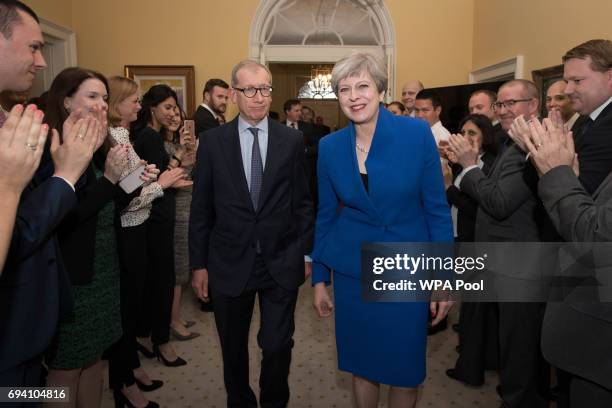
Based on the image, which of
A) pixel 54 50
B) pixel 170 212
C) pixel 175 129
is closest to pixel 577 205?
pixel 170 212

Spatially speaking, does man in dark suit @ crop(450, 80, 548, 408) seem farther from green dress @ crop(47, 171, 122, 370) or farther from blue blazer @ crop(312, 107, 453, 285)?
green dress @ crop(47, 171, 122, 370)

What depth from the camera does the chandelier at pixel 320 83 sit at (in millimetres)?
11582

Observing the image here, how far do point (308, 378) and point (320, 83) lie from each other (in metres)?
9.94

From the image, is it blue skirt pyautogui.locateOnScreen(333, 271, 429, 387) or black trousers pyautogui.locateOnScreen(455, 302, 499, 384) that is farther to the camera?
black trousers pyautogui.locateOnScreen(455, 302, 499, 384)

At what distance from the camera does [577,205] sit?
133cm

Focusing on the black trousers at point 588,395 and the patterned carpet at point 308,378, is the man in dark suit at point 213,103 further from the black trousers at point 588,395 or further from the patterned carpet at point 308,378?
the black trousers at point 588,395

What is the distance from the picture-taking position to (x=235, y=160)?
2.24m

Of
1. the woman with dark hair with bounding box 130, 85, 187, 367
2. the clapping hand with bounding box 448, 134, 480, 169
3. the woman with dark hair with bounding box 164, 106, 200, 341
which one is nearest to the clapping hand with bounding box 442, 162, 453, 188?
the clapping hand with bounding box 448, 134, 480, 169

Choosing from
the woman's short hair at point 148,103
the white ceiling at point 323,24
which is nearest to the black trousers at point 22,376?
the woman's short hair at point 148,103

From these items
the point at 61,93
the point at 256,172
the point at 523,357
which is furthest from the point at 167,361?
the point at 523,357

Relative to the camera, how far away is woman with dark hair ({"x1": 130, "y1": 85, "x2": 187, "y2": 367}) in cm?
300

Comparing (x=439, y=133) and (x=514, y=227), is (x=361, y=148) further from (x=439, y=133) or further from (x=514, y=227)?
(x=439, y=133)

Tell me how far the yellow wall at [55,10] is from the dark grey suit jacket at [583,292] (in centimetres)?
658

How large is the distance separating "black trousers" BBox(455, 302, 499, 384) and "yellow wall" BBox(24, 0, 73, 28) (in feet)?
20.4
